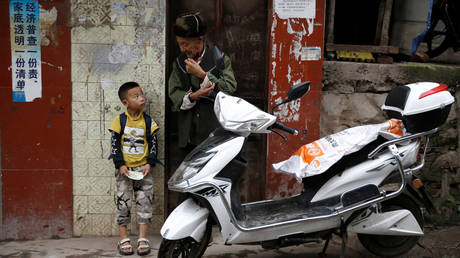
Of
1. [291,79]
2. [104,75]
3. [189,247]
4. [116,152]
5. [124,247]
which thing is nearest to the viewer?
[189,247]

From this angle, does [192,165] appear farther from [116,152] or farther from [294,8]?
[294,8]

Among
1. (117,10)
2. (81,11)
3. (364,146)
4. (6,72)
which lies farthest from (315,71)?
(6,72)

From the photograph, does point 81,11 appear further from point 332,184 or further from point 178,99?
point 332,184

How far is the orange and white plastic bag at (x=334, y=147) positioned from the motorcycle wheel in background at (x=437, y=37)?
2257 millimetres

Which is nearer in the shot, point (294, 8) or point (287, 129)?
point (287, 129)

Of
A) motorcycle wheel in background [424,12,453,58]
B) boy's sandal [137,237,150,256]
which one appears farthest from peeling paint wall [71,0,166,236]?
motorcycle wheel in background [424,12,453,58]

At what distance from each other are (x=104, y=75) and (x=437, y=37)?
377 cm

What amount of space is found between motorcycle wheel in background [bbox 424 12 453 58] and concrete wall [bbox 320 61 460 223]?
436 mm

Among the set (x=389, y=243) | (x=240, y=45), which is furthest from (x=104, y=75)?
(x=389, y=243)

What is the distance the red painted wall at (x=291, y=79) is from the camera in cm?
468

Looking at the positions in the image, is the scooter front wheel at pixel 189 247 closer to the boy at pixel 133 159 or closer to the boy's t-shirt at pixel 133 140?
the boy at pixel 133 159

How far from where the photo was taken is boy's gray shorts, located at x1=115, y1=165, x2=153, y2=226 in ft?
14.1

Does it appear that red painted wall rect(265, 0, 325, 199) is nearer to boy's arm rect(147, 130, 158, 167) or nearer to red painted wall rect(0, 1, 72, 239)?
boy's arm rect(147, 130, 158, 167)

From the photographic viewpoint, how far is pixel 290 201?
3.97m
